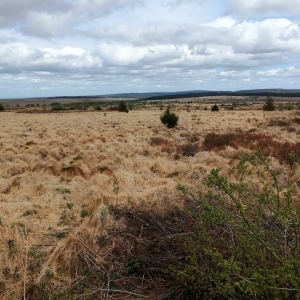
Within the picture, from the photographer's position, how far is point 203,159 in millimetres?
10516

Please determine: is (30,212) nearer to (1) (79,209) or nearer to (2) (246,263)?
(1) (79,209)

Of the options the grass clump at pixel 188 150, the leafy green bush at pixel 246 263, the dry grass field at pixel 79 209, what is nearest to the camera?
the leafy green bush at pixel 246 263

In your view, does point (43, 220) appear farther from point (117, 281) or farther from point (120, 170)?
point (120, 170)

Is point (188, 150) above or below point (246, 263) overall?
below

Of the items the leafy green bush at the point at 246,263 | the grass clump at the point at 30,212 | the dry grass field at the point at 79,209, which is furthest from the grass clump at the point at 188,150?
the leafy green bush at the point at 246,263

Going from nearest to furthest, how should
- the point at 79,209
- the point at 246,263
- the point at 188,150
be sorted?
the point at 246,263 < the point at 79,209 < the point at 188,150

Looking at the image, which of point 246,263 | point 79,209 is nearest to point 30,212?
point 79,209

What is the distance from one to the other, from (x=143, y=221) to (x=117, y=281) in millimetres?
1189

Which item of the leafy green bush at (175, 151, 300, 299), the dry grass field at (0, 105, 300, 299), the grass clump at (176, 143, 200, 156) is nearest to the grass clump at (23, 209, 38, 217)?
the dry grass field at (0, 105, 300, 299)

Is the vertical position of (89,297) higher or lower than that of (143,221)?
lower

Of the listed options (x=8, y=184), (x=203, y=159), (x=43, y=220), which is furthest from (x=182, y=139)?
(x=43, y=220)

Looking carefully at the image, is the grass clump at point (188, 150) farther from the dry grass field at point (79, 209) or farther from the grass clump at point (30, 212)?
the grass clump at point (30, 212)

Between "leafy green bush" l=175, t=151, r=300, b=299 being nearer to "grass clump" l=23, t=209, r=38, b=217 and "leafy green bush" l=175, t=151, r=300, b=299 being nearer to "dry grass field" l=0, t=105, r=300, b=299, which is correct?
"dry grass field" l=0, t=105, r=300, b=299

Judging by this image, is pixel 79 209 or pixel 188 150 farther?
pixel 188 150
